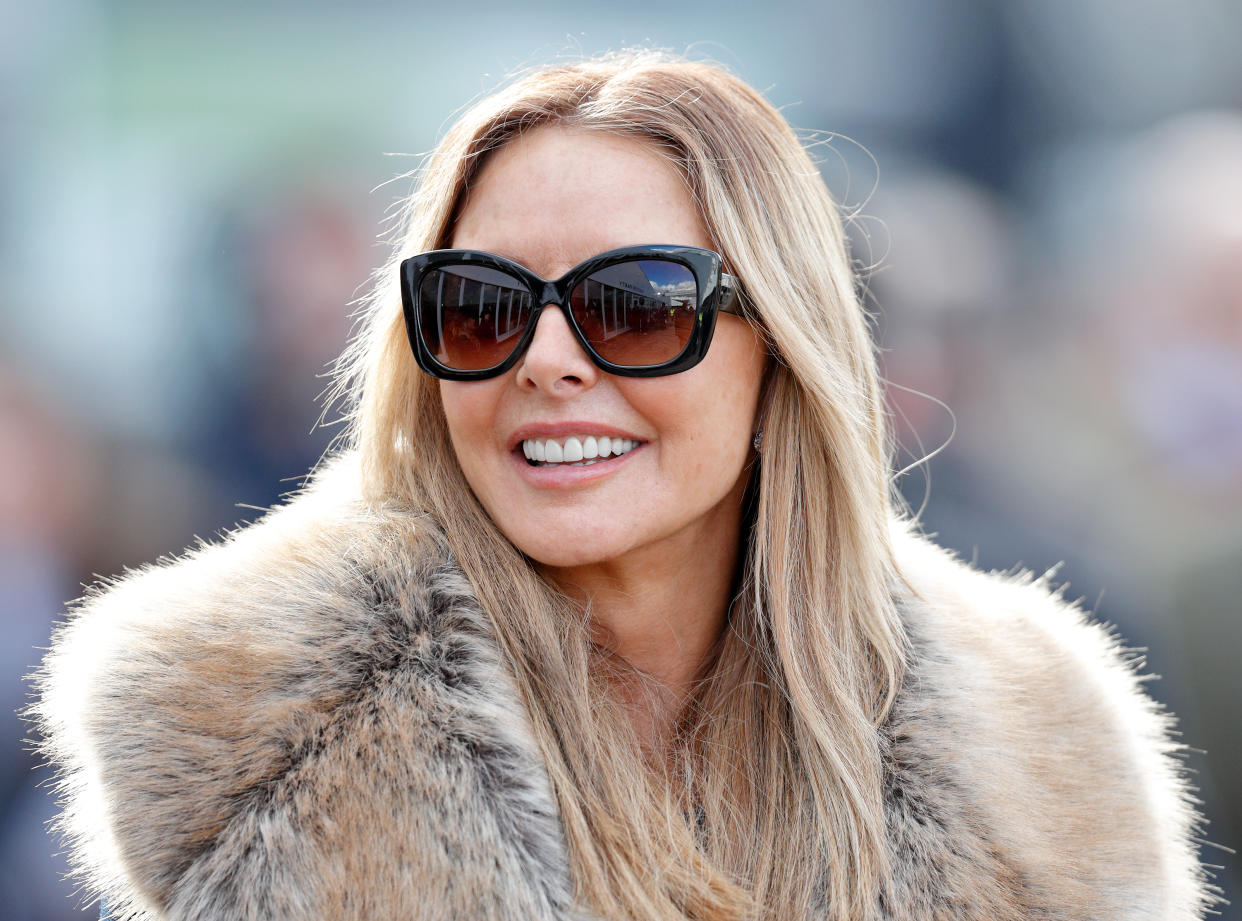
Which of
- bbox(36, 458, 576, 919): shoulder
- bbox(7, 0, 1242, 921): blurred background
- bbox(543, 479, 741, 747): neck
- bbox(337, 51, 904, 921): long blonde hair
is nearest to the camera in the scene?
bbox(36, 458, 576, 919): shoulder

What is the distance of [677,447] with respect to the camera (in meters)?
1.55

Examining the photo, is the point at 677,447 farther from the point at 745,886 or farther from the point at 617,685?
the point at 745,886

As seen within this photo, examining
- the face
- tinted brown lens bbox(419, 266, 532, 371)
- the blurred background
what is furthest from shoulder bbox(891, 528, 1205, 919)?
the blurred background

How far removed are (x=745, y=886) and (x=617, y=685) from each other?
390 mm

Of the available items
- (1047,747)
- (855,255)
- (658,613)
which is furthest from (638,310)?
(855,255)

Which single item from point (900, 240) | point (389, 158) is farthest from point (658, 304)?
point (389, 158)

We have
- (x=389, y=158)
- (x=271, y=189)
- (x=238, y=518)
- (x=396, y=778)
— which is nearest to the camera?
(x=396, y=778)

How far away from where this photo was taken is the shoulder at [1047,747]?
58.6 inches

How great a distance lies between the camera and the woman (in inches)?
48.3

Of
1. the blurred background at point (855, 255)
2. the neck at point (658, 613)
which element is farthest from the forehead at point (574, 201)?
the blurred background at point (855, 255)

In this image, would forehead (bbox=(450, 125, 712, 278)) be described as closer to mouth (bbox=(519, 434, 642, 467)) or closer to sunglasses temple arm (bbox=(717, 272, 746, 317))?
sunglasses temple arm (bbox=(717, 272, 746, 317))

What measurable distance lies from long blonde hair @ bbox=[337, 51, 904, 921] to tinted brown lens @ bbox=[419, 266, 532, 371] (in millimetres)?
192

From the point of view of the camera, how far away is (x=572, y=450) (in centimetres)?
150

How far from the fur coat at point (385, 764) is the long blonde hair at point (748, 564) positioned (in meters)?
0.08
